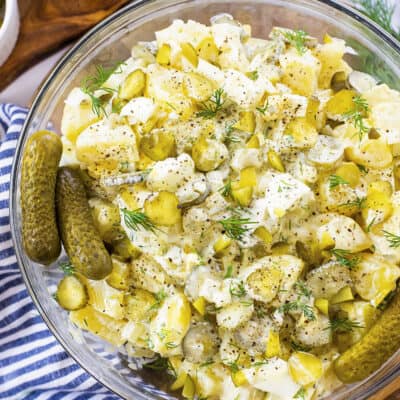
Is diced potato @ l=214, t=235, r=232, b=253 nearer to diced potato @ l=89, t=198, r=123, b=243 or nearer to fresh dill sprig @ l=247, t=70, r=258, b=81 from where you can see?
diced potato @ l=89, t=198, r=123, b=243

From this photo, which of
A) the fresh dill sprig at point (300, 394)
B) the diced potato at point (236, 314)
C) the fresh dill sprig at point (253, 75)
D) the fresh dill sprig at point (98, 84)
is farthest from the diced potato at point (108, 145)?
the fresh dill sprig at point (300, 394)

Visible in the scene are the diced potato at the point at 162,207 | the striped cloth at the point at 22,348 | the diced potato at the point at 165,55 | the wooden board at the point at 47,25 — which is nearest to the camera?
the diced potato at the point at 162,207

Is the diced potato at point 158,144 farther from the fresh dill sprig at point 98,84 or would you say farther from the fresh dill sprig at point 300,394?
the fresh dill sprig at point 300,394

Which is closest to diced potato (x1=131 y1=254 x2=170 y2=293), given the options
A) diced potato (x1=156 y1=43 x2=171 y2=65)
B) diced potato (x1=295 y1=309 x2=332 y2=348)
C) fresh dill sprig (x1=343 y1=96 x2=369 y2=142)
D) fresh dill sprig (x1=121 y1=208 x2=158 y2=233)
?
fresh dill sprig (x1=121 y1=208 x2=158 y2=233)

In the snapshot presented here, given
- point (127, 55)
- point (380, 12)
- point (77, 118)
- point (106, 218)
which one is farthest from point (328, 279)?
point (380, 12)

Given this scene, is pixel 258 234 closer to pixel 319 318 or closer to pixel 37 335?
pixel 319 318

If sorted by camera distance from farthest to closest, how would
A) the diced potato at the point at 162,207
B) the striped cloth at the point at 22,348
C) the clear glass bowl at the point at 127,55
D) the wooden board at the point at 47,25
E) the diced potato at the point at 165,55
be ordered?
the wooden board at the point at 47,25 → the striped cloth at the point at 22,348 → the clear glass bowl at the point at 127,55 → the diced potato at the point at 165,55 → the diced potato at the point at 162,207
